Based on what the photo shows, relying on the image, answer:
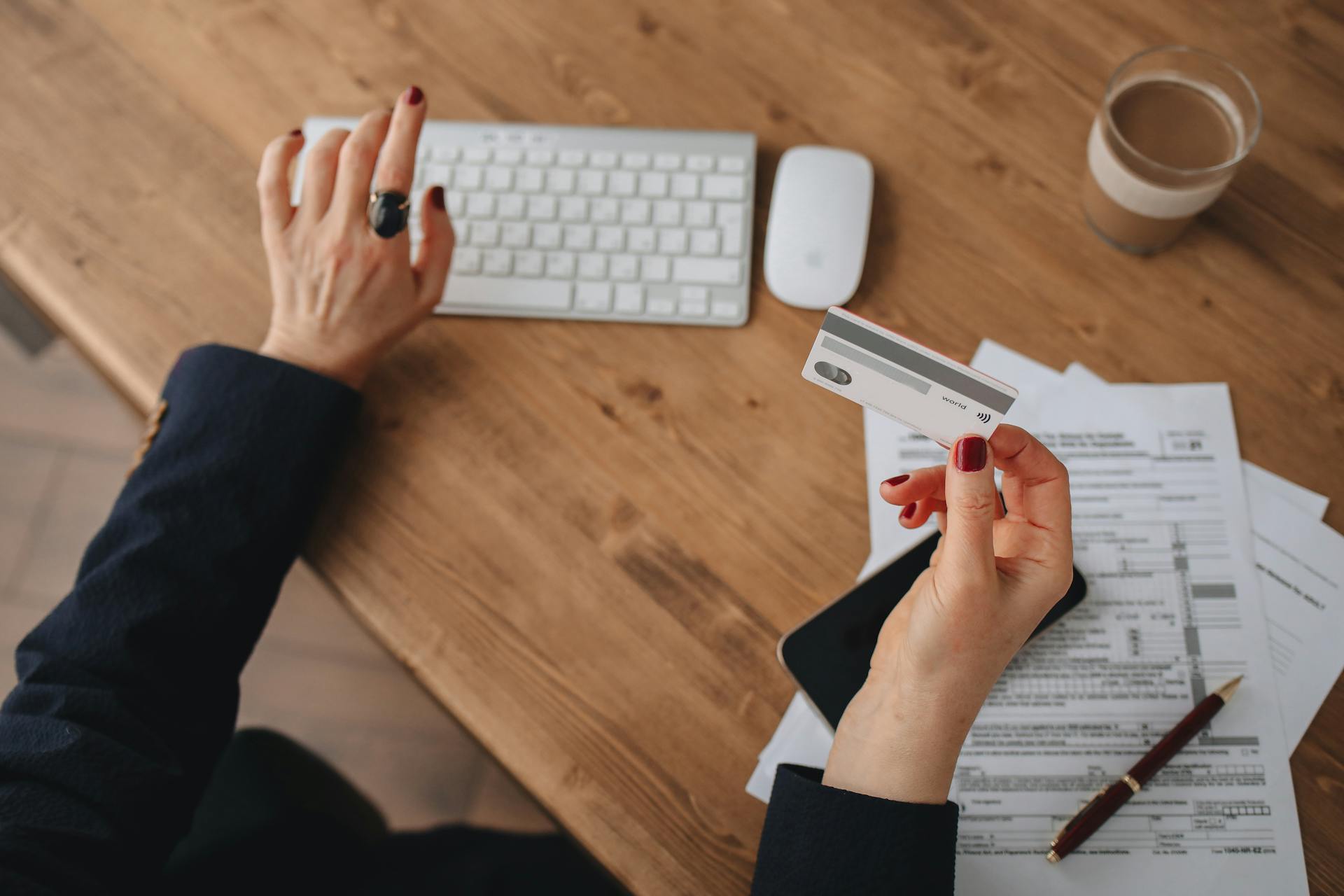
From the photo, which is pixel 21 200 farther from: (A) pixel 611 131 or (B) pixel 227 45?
(A) pixel 611 131

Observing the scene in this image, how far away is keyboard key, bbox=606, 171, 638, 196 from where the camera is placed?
757mm

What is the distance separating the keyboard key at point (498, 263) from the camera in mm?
747

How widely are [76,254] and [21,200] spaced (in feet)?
0.26

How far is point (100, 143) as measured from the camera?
2.64ft

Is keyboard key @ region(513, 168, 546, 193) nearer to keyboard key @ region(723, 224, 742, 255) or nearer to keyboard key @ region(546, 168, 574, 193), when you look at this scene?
keyboard key @ region(546, 168, 574, 193)

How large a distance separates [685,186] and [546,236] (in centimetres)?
13

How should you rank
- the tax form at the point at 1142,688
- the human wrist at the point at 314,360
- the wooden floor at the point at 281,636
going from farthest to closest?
the wooden floor at the point at 281,636, the human wrist at the point at 314,360, the tax form at the point at 1142,688

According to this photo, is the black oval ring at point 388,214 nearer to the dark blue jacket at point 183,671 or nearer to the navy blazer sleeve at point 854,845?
the dark blue jacket at point 183,671

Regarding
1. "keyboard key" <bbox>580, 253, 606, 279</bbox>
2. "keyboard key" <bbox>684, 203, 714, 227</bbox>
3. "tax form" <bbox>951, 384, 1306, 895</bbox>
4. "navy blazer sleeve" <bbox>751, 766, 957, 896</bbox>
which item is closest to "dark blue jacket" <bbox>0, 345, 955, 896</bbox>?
"navy blazer sleeve" <bbox>751, 766, 957, 896</bbox>

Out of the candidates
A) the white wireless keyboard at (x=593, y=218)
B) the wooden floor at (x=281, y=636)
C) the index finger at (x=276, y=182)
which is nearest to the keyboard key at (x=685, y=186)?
the white wireless keyboard at (x=593, y=218)

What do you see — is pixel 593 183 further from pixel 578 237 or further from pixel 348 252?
pixel 348 252

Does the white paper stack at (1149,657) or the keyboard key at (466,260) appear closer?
the white paper stack at (1149,657)

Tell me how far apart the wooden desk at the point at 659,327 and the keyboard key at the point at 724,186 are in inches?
1.6

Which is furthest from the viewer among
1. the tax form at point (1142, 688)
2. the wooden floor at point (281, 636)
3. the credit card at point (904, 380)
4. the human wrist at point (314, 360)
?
the wooden floor at point (281, 636)
